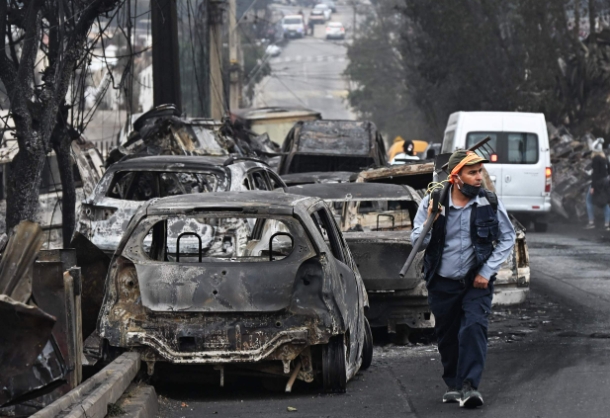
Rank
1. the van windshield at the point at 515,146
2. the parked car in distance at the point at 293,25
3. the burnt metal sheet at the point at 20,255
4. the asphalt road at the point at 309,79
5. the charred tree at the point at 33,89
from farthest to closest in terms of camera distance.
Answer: the parked car in distance at the point at 293,25 < the asphalt road at the point at 309,79 < the van windshield at the point at 515,146 < the charred tree at the point at 33,89 < the burnt metal sheet at the point at 20,255

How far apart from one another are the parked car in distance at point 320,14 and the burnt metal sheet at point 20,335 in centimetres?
12377

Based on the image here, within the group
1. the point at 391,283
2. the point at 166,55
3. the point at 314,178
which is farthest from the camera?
the point at 166,55

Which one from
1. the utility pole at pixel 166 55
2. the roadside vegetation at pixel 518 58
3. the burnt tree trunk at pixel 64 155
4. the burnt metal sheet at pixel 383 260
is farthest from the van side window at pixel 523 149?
the burnt metal sheet at pixel 383 260

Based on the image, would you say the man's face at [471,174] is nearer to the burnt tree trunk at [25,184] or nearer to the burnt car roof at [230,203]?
the burnt car roof at [230,203]

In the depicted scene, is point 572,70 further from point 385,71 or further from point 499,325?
point 385,71

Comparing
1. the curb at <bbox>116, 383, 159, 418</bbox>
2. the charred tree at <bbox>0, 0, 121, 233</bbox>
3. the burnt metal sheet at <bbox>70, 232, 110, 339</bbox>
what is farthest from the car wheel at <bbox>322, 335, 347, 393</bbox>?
the charred tree at <bbox>0, 0, 121, 233</bbox>

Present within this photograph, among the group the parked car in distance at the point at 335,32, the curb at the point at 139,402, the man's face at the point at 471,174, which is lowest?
the curb at the point at 139,402

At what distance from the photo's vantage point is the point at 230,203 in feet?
27.5

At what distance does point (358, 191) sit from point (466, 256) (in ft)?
13.9

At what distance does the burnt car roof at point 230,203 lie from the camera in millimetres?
8344

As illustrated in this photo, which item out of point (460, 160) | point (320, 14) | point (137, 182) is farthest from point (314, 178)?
point (320, 14)

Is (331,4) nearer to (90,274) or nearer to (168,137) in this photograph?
(168,137)

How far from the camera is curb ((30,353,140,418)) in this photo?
6168mm

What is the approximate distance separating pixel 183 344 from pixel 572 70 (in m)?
28.4
